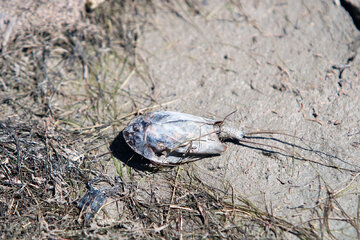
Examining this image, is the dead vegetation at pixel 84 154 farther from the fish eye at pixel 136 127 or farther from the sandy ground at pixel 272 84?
the fish eye at pixel 136 127

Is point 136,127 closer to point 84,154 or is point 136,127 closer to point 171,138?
point 171,138

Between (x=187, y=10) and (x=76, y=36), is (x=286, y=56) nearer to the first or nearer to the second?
(x=187, y=10)

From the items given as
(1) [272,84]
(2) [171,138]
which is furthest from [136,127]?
(1) [272,84]

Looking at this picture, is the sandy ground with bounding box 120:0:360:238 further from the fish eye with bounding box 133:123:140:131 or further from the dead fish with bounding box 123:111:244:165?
the fish eye with bounding box 133:123:140:131

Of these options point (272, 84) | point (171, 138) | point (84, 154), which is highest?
point (272, 84)

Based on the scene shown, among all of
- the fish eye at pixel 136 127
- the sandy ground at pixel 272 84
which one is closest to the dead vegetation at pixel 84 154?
the sandy ground at pixel 272 84

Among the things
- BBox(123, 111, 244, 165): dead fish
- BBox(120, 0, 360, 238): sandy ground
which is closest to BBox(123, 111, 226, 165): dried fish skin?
BBox(123, 111, 244, 165): dead fish

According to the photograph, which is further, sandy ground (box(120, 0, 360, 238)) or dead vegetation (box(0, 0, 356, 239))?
sandy ground (box(120, 0, 360, 238))
